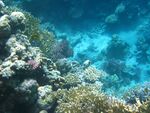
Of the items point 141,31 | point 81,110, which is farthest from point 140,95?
point 141,31

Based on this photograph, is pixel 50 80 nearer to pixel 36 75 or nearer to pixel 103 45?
pixel 36 75

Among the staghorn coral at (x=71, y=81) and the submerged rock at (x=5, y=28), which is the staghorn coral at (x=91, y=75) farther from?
the submerged rock at (x=5, y=28)

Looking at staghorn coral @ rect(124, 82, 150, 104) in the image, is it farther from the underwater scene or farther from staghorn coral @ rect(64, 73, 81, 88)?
staghorn coral @ rect(64, 73, 81, 88)

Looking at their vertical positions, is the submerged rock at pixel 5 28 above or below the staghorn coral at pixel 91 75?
below

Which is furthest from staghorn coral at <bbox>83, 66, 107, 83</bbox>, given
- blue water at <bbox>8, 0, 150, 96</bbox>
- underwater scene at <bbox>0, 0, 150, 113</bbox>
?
blue water at <bbox>8, 0, 150, 96</bbox>

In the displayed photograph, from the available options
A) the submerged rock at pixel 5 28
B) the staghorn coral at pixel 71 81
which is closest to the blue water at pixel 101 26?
the staghorn coral at pixel 71 81

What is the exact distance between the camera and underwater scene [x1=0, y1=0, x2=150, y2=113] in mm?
7562

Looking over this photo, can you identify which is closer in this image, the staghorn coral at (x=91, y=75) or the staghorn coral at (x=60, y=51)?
the staghorn coral at (x=91, y=75)

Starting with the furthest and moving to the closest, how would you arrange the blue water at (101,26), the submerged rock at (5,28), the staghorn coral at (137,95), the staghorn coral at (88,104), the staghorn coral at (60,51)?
the blue water at (101,26) < the staghorn coral at (60,51) < the staghorn coral at (137,95) < the submerged rock at (5,28) < the staghorn coral at (88,104)

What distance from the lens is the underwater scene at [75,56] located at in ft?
Answer: 24.8

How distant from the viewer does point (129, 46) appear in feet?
56.3

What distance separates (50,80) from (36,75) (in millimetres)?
676

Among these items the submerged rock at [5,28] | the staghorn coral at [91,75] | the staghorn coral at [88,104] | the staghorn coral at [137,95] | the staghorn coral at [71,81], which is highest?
the staghorn coral at [91,75]

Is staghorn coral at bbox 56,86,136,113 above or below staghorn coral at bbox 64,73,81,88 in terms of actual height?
below
